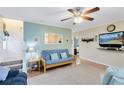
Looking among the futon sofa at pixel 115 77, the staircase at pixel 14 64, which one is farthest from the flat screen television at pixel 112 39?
the staircase at pixel 14 64

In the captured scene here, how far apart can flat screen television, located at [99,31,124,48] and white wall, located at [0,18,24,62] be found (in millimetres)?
3949

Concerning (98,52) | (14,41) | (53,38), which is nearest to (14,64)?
(14,41)

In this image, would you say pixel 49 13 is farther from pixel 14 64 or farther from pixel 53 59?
pixel 14 64

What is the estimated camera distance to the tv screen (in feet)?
13.1

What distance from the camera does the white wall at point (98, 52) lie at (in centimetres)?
414

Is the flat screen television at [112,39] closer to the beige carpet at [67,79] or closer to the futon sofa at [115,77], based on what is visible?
the beige carpet at [67,79]

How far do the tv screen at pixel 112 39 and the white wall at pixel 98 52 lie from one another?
26cm

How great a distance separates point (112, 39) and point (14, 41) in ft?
14.7

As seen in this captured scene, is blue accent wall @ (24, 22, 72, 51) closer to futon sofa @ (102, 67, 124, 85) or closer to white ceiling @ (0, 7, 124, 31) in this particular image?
white ceiling @ (0, 7, 124, 31)

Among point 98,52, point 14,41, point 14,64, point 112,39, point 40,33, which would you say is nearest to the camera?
point 14,64

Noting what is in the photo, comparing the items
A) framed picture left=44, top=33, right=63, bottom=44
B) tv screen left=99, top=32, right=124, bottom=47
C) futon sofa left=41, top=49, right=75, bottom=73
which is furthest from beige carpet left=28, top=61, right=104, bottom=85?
framed picture left=44, top=33, right=63, bottom=44

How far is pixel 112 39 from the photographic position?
438 cm

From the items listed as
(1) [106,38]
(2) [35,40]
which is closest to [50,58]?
(2) [35,40]
